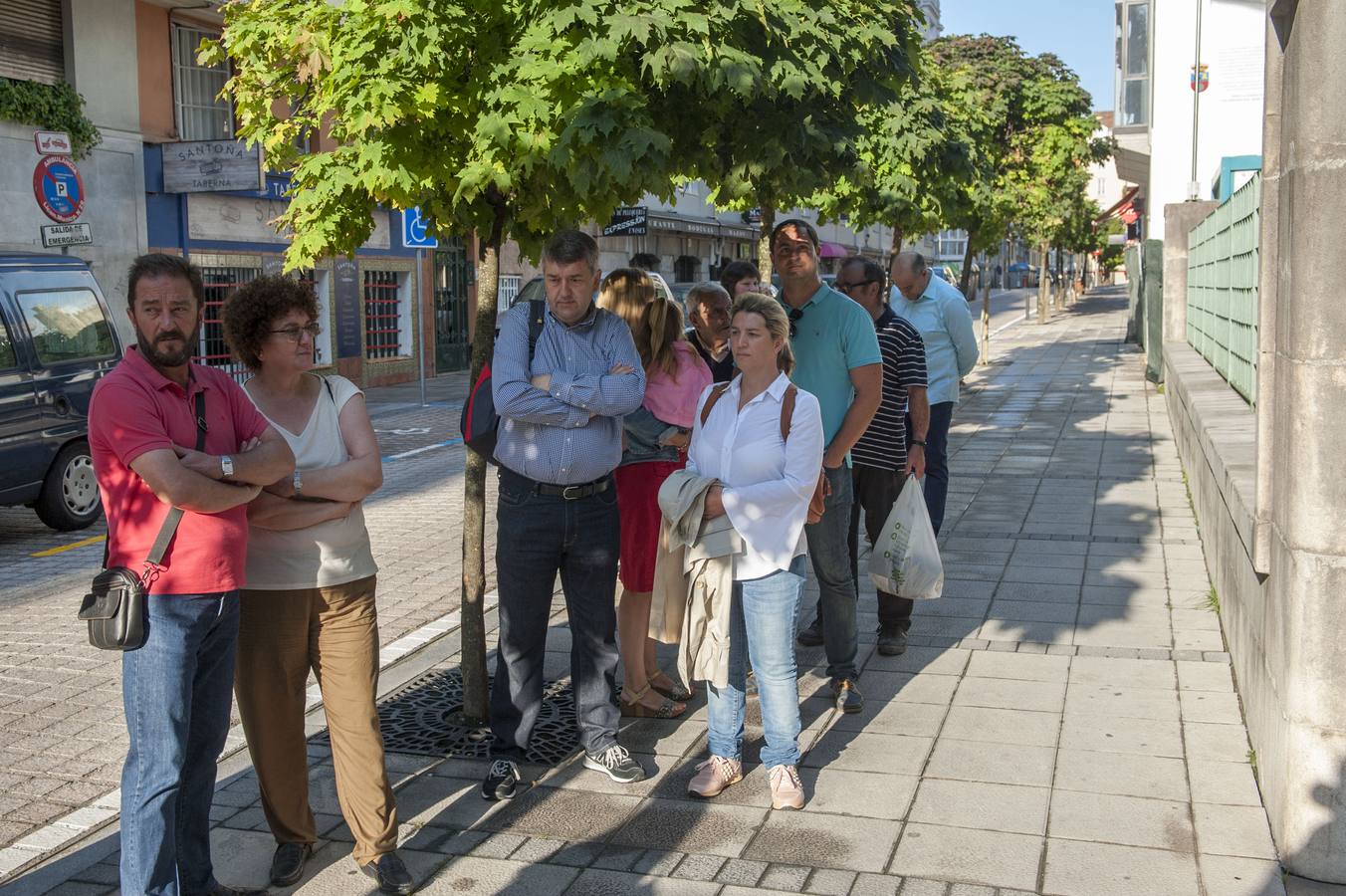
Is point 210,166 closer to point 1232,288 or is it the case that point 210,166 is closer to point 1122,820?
point 1232,288

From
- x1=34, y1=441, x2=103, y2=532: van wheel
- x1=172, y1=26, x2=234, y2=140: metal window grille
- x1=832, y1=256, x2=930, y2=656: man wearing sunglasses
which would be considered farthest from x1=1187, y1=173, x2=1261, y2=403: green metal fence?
x1=172, y1=26, x2=234, y2=140: metal window grille

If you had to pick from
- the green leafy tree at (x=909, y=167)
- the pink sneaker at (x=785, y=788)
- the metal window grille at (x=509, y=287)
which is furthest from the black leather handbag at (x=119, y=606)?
the metal window grille at (x=509, y=287)

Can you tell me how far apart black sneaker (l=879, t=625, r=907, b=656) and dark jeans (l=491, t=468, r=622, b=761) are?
1883mm

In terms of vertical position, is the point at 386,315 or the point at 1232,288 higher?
the point at 1232,288

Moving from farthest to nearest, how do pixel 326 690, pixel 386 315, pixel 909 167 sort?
pixel 386 315, pixel 909 167, pixel 326 690

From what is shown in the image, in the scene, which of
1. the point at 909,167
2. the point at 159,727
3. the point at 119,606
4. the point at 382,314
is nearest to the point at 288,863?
the point at 159,727

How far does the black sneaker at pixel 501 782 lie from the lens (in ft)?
15.9

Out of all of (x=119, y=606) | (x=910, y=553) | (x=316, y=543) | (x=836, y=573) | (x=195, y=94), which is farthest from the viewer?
(x=195, y=94)

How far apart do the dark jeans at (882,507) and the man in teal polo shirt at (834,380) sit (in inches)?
34.0

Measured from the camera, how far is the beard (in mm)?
3646

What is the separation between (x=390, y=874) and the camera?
13.6ft

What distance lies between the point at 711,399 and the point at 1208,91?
22.2m

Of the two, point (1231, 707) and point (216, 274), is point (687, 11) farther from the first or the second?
point (216, 274)

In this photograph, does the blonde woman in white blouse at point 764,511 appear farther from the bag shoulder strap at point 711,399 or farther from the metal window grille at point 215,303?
the metal window grille at point 215,303
